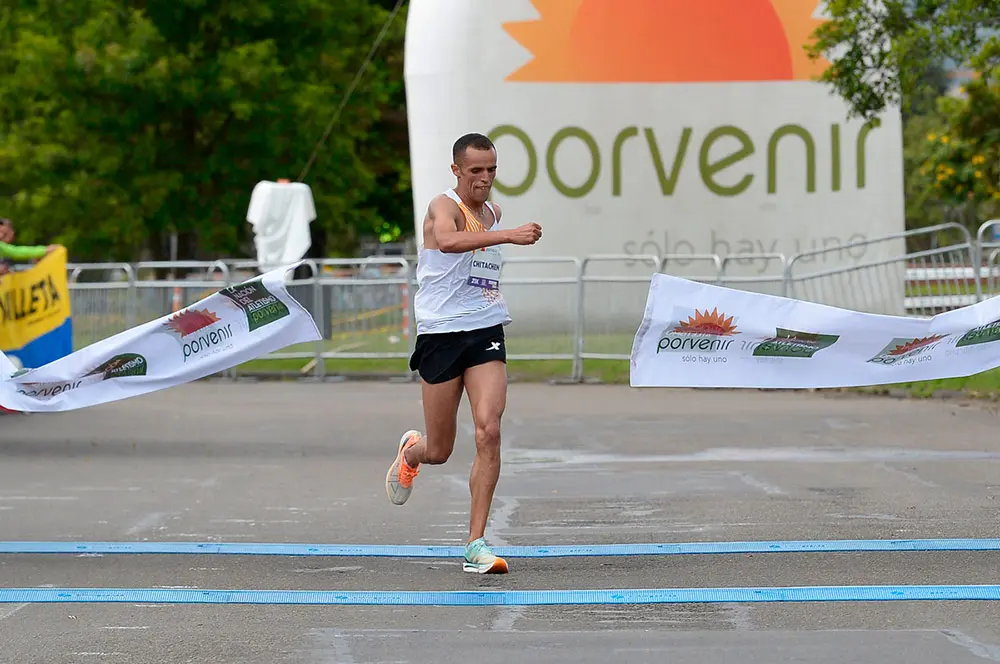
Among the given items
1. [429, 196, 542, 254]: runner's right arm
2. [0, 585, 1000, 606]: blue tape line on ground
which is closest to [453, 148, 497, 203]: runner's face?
[429, 196, 542, 254]: runner's right arm

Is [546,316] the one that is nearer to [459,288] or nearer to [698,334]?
[698,334]

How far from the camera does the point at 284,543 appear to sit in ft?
30.1

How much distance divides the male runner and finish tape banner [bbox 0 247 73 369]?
859 cm

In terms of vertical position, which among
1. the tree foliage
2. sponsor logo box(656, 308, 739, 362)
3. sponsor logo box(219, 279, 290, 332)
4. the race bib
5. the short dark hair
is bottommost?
sponsor logo box(656, 308, 739, 362)

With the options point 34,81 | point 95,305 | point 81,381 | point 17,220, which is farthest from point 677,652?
point 17,220

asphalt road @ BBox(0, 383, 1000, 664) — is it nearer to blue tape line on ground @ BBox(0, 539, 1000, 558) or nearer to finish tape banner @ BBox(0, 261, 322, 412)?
blue tape line on ground @ BBox(0, 539, 1000, 558)

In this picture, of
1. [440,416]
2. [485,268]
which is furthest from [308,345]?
[485,268]

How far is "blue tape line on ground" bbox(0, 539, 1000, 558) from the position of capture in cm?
863

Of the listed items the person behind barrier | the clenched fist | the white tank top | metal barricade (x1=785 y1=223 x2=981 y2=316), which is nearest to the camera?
the clenched fist

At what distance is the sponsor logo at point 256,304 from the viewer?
10062 mm

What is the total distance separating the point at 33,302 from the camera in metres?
16.7

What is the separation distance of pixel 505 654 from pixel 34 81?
108 ft

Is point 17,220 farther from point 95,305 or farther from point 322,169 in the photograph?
point 95,305

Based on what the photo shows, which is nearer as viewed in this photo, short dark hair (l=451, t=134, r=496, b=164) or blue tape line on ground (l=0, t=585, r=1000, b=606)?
blue tape line on ground (l=0, t=585, r=1000, b=606)
